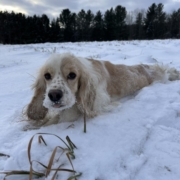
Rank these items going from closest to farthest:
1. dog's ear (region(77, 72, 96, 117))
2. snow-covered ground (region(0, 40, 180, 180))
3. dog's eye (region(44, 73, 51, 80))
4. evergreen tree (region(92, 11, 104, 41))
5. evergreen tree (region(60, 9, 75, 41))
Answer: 1. snow-covered ground (region(0, 40, 180, 180))
2. dog's eye (region(44, 73, 51, 80))
3. dog's ear (region(77, 72, 96, 117))
4. evergreen tree (region(92, 11, 104, 41))
5. evergreen tree (region(60, 9, 75, 41))

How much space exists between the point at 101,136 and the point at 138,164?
1.48 ft

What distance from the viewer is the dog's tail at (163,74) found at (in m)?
4.30

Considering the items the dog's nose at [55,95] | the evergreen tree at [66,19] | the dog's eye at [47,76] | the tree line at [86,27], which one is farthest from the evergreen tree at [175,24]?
the dog's nose at [55,95]

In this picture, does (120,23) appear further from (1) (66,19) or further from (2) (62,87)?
(2) (62,87)

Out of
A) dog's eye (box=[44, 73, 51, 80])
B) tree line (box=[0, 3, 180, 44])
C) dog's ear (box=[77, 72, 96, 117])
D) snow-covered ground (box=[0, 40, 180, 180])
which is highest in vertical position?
tree line (box=[0, 3, 180, 44])

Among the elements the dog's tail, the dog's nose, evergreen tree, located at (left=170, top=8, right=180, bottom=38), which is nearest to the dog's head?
the dog's nose

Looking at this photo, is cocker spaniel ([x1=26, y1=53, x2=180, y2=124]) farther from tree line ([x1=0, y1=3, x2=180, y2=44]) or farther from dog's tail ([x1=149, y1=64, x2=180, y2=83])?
tree line ([x1=0, y1=3, x2=180, y2=44])

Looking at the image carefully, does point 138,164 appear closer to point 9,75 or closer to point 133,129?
point 133,129

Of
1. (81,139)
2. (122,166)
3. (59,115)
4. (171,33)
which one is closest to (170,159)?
(122,166)

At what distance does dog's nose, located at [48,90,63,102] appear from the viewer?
2.06 metres

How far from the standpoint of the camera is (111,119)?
7.41 ft

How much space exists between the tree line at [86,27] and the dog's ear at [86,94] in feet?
108

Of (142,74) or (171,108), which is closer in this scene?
(171,108)

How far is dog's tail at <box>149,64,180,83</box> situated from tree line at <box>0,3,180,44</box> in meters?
31.8
